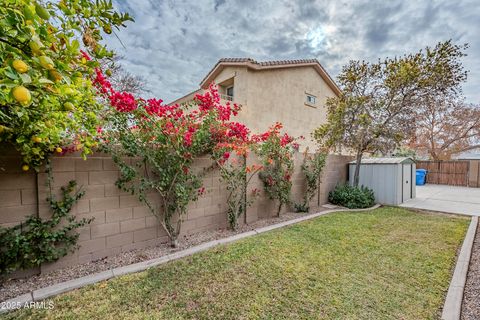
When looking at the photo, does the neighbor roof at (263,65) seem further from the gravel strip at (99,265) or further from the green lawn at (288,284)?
the green lawn at (288,284)

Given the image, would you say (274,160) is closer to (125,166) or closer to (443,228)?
(125,166)

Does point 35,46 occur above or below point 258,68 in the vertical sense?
below

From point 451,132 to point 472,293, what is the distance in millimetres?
20179

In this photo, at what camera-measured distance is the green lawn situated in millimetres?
2211

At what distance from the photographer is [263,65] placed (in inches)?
400

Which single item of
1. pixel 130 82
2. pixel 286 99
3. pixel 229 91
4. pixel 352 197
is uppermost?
pixel 130 82

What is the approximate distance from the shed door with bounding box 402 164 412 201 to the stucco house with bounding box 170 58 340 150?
14.6 feet

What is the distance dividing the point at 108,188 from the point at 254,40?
29.4 feet

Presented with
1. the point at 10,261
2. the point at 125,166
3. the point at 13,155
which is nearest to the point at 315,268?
the point at 125,166

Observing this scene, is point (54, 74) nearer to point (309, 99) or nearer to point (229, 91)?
point (229, 91)

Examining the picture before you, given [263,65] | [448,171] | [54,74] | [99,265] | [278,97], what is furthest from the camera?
[448,171]

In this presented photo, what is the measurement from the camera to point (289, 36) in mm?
9172

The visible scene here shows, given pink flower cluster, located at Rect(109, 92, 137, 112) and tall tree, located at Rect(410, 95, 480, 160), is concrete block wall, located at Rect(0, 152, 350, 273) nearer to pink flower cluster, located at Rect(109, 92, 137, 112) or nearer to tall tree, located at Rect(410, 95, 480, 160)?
pink flower cluster, located at Rect(109, 92, 137, 112)

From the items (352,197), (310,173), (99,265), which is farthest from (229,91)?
(99,265)
